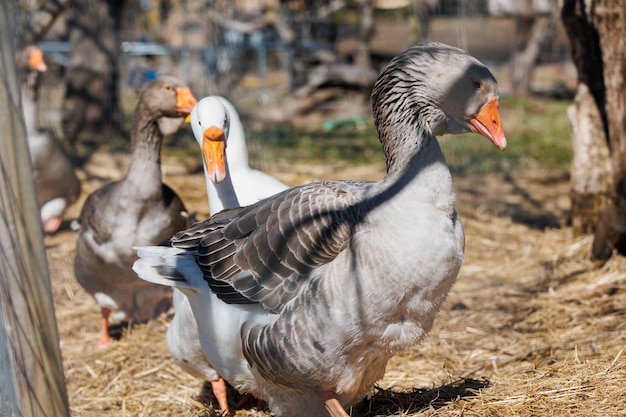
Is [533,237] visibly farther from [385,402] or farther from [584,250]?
[385,402]

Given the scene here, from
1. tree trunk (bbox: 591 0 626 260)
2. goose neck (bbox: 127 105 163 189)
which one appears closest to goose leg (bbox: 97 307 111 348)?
goose neck (bbox: 127 105 163 189)

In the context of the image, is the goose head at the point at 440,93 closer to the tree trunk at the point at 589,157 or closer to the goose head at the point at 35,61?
the tree trunk at the point at 589,157

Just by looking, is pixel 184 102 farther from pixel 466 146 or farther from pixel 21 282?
pixel 466 146

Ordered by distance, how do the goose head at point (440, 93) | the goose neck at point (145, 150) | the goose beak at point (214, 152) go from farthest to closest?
the goose neck at point (145, 150)
the goose beak at point (214, 152)
the goose head at point (440, 93)

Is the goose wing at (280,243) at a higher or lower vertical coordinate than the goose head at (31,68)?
lower

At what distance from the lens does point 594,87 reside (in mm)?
6512

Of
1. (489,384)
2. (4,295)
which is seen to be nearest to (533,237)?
(489,384)

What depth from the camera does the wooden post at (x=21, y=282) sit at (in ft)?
7.73

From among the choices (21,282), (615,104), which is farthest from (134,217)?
(615,104)

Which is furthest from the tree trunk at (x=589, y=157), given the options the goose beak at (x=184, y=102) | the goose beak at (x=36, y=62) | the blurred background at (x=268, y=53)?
the goose beak at (x=36, y=62)

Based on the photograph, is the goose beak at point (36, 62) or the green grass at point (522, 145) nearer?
the goose beak at point (36, 62)

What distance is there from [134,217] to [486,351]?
8.45 feet

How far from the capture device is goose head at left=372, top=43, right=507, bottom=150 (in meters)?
3.17

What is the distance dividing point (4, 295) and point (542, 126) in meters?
12.3
